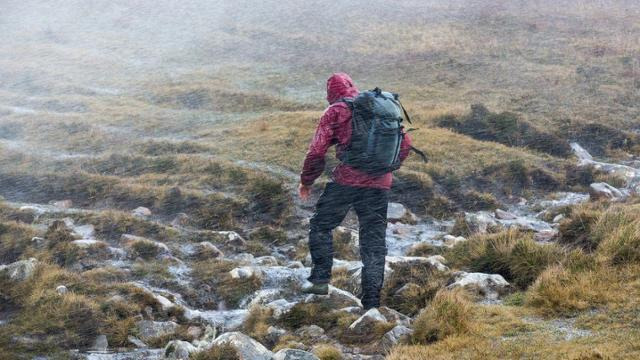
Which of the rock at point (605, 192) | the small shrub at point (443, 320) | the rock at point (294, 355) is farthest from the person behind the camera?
the rock at point (605, 192)

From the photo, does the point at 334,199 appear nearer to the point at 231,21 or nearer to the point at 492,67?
the point at 492,67

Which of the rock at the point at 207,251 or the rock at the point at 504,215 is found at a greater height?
the rock at the point at 207,251

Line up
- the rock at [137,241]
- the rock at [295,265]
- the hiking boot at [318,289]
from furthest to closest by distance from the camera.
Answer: the rock at [137,241]
the rock at [295,265]
the hiking boot at [318,289]

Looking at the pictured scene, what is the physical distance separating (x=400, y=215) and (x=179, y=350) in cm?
800

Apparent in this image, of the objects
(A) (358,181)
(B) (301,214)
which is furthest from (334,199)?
(B) (301,214)

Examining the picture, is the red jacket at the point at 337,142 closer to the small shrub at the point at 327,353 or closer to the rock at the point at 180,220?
the small shrub at the point at 327,353

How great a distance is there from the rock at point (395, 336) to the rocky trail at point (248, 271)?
0.5 inches

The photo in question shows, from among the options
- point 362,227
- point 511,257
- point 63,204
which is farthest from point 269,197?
point 511,257

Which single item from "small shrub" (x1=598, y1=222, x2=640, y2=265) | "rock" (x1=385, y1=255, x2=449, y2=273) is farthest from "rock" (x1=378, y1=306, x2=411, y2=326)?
"small shrub" (x1=598, y1=222, x2=640, y2=265)

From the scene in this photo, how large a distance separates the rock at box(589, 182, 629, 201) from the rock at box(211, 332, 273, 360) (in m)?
9.83

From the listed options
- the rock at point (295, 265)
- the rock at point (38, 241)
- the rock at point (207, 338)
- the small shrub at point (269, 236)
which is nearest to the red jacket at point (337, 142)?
the rock at point (207, 338)

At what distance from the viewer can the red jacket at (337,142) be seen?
7645 millimetres

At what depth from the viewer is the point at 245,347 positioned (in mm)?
6332

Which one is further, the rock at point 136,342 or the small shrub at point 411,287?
the small shrub at point 411,287
